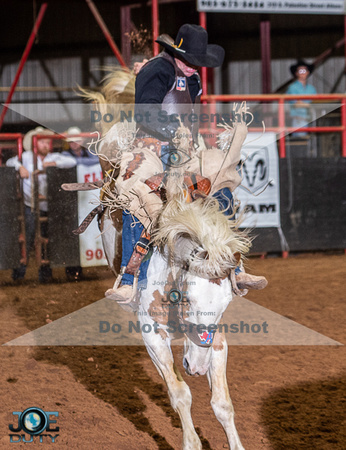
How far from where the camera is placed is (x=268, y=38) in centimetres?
1434

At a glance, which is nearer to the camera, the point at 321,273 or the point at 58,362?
the point at 58,362

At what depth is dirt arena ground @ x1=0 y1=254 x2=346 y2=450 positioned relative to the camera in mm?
2865

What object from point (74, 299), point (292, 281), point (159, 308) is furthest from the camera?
point (292, 281)

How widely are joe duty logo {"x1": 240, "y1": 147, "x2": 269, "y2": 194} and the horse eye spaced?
5.11 meters

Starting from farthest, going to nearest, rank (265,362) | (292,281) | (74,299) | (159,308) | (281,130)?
1. (281,130)
2. (292,281)
3. (74,299)
4. (265,362)
5. (159,308)

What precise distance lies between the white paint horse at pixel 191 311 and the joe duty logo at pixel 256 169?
5.40 m

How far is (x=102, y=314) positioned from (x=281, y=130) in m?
4.25

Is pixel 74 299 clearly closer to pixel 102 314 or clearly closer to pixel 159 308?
pixel 102 314

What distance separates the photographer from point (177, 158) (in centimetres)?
282

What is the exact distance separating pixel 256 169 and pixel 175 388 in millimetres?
5815

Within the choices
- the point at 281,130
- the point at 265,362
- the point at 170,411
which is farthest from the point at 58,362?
the point at 281,130

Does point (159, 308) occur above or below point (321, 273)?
above

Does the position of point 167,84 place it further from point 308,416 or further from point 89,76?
point 89,76

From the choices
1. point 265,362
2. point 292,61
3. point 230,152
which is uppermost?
point 292,61
